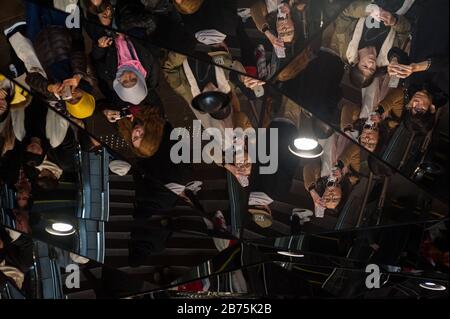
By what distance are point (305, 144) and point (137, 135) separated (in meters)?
1.30

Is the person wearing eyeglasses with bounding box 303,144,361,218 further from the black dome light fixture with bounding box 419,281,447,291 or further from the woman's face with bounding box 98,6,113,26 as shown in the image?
the woman's face with bounding box 98,6,113,26

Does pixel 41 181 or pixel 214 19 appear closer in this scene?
pixel 214 19

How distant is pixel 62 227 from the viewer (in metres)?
8.84

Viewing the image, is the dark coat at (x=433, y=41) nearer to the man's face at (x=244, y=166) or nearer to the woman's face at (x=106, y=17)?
the man's face at (x=244, y=166)

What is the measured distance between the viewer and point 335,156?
830 centimetres

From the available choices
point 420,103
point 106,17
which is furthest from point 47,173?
point 420,103

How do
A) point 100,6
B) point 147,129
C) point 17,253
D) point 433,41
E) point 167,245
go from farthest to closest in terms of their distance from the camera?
point 17,253
point 167,245
point 147,129
point 100,6
point 433,41

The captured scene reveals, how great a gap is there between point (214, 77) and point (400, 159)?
58.7 inches

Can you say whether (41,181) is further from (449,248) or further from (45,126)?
(449,248)

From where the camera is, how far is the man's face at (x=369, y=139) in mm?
8117

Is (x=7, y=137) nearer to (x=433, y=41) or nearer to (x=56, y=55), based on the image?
(x=56, y=55)

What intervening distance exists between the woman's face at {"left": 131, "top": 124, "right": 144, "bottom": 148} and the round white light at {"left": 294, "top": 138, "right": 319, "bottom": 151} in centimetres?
120

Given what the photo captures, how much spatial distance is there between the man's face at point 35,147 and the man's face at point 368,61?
258cm
